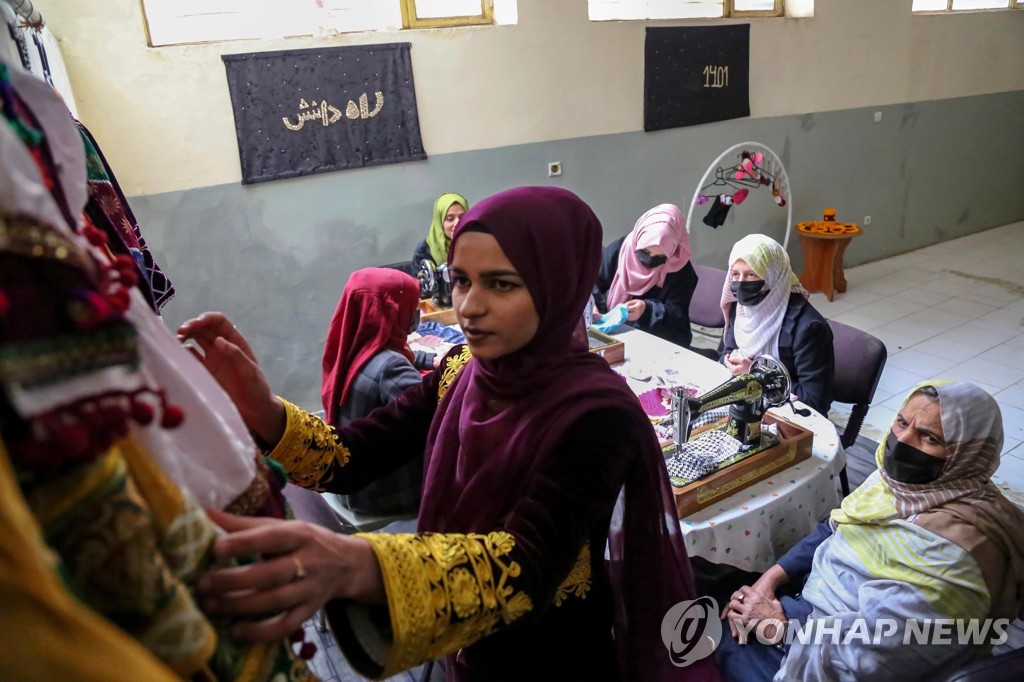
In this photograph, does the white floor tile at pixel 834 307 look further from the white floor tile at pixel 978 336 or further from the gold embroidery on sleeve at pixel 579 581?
the gold embroidery on sleeve at pixel 579 581

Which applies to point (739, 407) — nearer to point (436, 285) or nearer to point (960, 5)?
point (436, 285)

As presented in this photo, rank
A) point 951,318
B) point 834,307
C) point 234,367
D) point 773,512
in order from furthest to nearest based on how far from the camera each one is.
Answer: point 834,307 → point 951,318 → point 773,512 → point 234,367

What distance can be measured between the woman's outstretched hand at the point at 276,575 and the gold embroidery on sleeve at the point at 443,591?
2.0 inches

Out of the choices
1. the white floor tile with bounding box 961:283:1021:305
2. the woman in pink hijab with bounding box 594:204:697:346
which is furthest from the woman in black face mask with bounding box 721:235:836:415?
the white floor tile with bounding box 961:283:1021:305

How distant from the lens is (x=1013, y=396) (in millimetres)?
3824

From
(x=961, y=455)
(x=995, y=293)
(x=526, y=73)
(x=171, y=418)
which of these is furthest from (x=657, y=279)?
(x=995, y=293)

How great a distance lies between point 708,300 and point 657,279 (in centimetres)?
31

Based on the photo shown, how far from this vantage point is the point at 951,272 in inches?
246

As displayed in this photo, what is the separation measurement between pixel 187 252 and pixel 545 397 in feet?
10.6

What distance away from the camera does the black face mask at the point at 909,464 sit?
5.13ft

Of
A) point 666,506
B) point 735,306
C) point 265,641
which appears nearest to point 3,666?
point 265,641

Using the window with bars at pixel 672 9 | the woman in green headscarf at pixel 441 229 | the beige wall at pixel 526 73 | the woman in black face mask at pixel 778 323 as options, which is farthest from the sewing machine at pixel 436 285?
the window with bars at pixel 672 9

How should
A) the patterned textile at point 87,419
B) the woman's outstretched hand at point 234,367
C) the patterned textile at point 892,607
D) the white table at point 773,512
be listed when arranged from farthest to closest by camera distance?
the white table at point 773,512 → the patterned textile at point 892,607 → the woman's outstretched hand at point 234,367 → the patterned textile at point 87,419

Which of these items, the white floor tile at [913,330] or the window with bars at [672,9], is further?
the white floor tile at [913,330]
